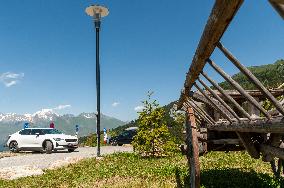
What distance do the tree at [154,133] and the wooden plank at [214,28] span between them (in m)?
11.9

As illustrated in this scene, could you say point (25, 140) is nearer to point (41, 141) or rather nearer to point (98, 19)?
point (41, 141)

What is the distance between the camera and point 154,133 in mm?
16453

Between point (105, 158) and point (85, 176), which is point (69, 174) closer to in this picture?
point (85, 176)

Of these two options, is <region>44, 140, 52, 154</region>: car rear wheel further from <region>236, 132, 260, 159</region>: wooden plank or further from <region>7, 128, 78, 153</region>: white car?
<region>236, 132, 260, 159</region>: wooden plank

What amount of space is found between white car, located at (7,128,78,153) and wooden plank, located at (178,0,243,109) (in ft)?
68.0

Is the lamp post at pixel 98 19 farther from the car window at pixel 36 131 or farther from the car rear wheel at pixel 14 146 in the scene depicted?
the car rear wheel at pixel 14 146

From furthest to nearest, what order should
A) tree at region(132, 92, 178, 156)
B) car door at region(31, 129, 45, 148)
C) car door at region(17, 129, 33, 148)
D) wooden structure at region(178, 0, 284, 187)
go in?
1. car door at region(17, 129, 33, 148)
2. car door at region(31, 129, 45, 148)
3. tree at region(132, 92, 178, 156)
4. wooden structure at region(178, 0, 284, 187)

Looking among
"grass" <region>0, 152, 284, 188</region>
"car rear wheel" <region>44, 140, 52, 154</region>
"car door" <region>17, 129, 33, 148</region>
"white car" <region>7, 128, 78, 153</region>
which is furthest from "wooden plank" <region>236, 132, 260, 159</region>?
"car door" <region>17, 129, 33, 148</region>

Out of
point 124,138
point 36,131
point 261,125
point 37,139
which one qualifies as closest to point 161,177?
point 261,125

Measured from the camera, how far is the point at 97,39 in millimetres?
17844

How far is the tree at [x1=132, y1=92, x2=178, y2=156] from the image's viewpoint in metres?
16.5

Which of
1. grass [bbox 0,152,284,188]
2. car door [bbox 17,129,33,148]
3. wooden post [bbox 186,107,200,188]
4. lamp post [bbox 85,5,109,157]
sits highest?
lamp post [bbox 85,5,109,157]

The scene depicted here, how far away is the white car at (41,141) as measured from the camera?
24.2m

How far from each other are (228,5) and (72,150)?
78.6 ft
